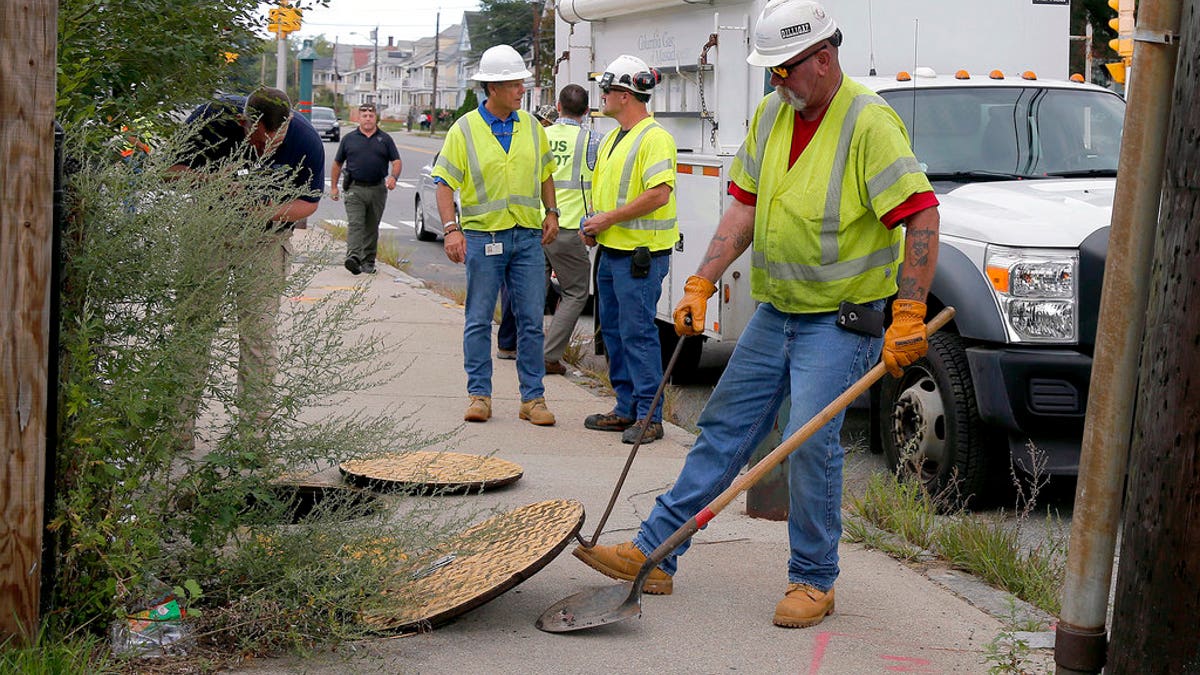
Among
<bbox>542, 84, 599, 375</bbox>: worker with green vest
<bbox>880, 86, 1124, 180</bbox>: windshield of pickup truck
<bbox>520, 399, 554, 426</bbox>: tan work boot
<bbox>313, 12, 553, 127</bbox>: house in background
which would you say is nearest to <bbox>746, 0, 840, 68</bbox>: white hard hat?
<bbox>880, 86, 1124, 180</bbox>: windshield of pickup truck

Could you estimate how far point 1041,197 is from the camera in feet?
21.3

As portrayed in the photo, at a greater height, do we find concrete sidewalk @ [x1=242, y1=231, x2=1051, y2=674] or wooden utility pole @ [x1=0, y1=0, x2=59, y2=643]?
wooden utility pole @ [x1=0, y1=0, x2=59, y2=643]

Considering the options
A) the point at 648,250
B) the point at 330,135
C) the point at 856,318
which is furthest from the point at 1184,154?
the point at 330,135

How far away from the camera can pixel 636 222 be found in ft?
24.8

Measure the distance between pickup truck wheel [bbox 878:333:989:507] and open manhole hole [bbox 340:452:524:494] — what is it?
5.62 feet

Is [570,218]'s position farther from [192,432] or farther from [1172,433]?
[1172,433]

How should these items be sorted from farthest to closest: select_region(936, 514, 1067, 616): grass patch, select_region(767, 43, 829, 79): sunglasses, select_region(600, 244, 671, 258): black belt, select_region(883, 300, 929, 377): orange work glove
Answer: select_region(600, 244, 671, 258): black belt → select_region(936, 514, 1067, 616): grass patch → select_region(767, 43, 829, 79): sunglasses → select_region(883, 300, 929, 377): orange work glove

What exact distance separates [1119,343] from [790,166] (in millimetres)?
1457

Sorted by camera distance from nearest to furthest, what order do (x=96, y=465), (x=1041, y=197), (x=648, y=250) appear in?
(x=96, y=465), (x=1041, y=197), (x=648, y=250)

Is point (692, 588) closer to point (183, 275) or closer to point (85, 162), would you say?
point (183, 275)

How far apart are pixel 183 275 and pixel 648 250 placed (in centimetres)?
389

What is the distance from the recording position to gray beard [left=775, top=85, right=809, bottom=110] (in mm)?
4496

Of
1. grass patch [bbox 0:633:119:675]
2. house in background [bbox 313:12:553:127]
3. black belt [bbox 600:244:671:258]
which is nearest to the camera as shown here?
grass patch [bbox 0:633:119:675]

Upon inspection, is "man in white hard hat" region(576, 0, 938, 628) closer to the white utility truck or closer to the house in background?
the white utility truck
